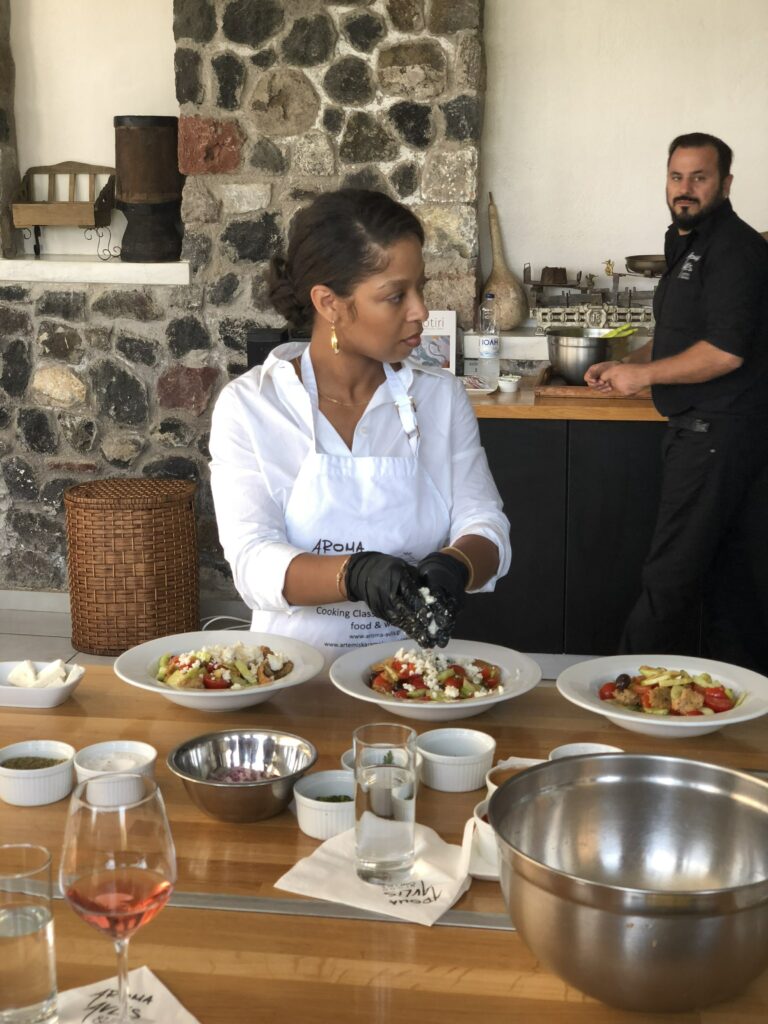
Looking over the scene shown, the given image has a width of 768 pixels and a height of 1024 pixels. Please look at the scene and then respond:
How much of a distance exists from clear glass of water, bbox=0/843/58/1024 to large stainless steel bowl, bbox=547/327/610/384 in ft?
10.6

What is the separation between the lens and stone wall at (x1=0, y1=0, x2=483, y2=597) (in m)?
4.25

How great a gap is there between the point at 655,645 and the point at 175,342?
2109mm

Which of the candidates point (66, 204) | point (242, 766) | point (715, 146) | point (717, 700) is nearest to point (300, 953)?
point (242, 766)

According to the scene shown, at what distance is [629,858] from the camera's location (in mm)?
1263

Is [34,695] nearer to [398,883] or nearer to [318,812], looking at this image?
[318,812]

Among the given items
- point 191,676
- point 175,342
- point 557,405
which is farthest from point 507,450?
point 191,676

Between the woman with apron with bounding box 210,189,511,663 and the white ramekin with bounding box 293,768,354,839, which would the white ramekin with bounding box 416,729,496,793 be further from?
the woman with apron with bounding box 210,189,511,663

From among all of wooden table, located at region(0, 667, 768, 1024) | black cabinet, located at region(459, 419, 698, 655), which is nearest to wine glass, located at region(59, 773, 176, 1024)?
wooden table, located at region(0, 667, 768, 1024)

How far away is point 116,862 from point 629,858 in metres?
0.55

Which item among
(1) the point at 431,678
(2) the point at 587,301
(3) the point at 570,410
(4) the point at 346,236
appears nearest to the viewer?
(1) the point at 431,678

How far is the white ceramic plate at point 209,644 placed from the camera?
1774 millimetres

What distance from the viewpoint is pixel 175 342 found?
4.62 metres

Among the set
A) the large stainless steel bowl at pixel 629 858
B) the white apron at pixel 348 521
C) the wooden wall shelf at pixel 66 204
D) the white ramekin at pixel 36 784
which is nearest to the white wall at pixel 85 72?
the wooden wall shelf at pixel 66 204

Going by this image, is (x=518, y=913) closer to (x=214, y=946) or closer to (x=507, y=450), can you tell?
(x=214, y=946)
